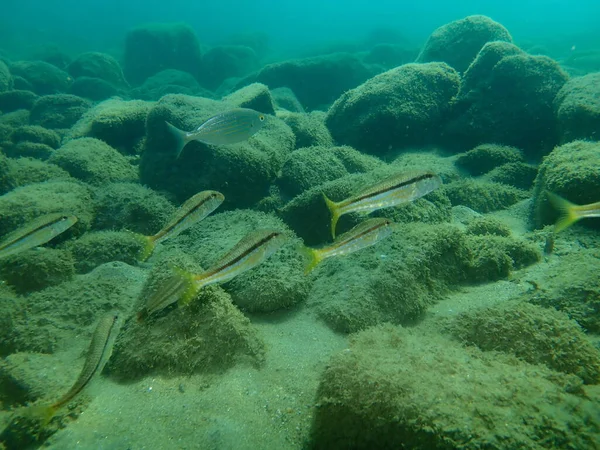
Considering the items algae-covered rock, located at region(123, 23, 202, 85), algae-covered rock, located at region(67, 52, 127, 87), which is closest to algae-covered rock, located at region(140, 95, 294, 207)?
algae-covered rock, located at region(67, 52, 127, 87)

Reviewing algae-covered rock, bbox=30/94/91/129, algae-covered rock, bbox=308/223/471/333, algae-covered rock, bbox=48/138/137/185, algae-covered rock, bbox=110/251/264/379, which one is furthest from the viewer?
algae-covered rock, bbox=30/94/91/129

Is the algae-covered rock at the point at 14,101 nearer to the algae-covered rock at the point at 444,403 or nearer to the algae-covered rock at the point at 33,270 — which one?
the algae-covered rock at the point at 33,270

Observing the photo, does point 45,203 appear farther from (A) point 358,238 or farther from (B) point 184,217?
(A) point 358,238

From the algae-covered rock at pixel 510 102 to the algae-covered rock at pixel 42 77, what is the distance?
23.2 m

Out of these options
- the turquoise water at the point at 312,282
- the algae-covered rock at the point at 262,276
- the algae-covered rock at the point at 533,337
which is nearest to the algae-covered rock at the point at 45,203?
the turquoise water at the point at 312,282

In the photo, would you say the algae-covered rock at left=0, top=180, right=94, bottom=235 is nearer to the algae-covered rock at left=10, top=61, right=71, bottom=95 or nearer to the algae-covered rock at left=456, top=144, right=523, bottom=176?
the algae-covered rock at left=456, top=144, right=523, bottom=176

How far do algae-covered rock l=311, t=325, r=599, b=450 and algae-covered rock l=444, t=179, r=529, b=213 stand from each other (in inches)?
204

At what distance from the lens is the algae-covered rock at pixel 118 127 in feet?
30.3

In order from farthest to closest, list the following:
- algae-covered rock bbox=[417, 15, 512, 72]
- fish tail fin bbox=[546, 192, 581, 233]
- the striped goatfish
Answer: algae-covered rock bbox=[417, 15, 512, 72] → fish tail fin bbox=[546, 192, 581, 233] → the striped goatfish

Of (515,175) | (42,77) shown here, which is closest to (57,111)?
(42,77)

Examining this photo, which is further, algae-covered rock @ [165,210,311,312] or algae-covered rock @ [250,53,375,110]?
algae-covered rock @ [250,53,375,110]

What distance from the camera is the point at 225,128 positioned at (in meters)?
5.05

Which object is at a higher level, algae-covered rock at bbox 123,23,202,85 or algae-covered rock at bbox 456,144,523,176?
algae-covered rock at bbox 123,23,202,85

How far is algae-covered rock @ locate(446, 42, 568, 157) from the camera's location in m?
8.94
